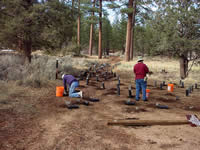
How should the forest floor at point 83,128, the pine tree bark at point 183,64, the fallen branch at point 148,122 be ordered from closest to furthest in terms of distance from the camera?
the forest floor at point 83,128 < the fallen branch at point 148,122 < the pine tree bark at point 183,64

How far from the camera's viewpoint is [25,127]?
3.80 m

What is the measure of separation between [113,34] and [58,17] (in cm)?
4048

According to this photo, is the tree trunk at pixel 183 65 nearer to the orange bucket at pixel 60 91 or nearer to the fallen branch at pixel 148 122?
the fallen branch at pixel 148 122

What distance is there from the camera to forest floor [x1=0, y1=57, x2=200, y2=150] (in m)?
3.14

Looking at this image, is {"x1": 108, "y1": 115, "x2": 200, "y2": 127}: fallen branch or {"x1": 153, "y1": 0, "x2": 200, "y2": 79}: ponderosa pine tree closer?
{"x1": 108, "y1": 115, "x2": 200, "y2": 127}: fallen branch

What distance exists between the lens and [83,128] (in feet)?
12.7

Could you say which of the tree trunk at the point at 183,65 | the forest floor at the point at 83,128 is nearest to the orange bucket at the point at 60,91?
the forest floor at the point at 83,128

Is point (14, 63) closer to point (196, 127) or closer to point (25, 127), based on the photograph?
point (25, 127)

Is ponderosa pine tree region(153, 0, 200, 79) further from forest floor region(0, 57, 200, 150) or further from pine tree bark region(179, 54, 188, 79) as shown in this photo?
forest floor region(0, 57, 200, 150)

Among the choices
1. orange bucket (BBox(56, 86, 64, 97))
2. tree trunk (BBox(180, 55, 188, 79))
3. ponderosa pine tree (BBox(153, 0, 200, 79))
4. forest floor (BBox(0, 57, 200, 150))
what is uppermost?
ponderosa pine tree (BBox(153, 0, 200, 79))

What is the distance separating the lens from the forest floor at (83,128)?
10.3 ft

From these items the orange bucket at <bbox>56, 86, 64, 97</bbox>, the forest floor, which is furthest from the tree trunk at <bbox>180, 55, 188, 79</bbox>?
the orange bucket at <bbox>56, 86, 64, 97</bbox>

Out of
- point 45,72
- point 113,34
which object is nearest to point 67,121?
point 45,72

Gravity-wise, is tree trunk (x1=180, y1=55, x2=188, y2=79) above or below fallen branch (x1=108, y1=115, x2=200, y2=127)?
above
